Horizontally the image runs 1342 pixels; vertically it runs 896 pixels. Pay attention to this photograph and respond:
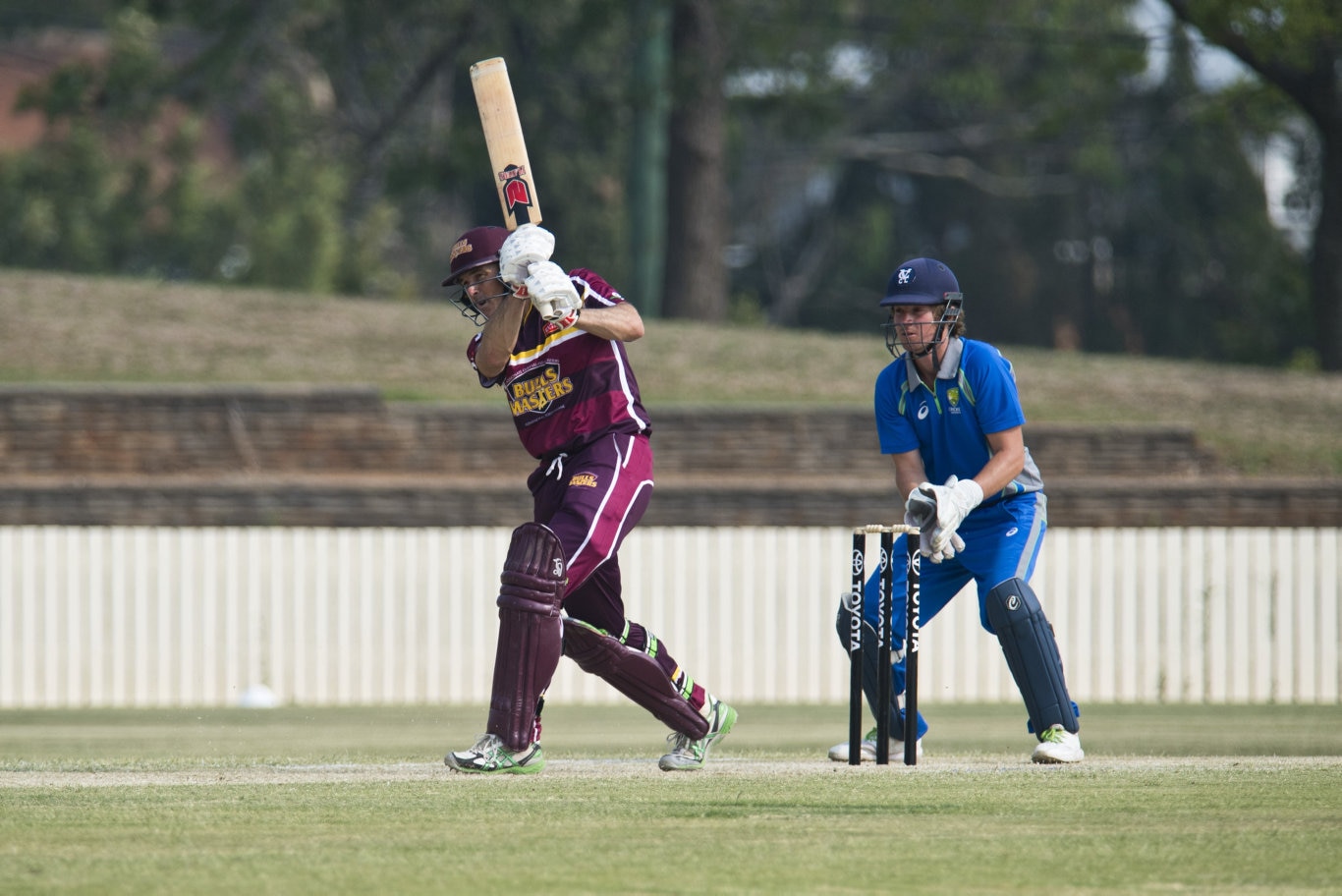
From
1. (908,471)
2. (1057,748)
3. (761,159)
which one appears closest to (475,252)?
(908,471)

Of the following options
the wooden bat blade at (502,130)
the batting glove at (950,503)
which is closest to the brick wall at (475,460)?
the wooden bat blade at (502,130)

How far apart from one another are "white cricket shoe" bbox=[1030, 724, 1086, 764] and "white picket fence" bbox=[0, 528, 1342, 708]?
570 centimetres

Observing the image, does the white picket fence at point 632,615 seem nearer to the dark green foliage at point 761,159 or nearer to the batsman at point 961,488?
the batsman at point 961,488

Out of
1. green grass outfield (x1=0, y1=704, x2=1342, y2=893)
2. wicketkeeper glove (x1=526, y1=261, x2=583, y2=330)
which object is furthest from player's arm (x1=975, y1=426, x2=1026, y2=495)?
wicketkeeper glove (x1=526, y1=261, x2=583, y2=330)

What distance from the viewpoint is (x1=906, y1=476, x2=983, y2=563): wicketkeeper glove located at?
19.1 feet

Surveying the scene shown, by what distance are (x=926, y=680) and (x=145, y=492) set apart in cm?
561

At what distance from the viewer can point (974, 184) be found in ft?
115

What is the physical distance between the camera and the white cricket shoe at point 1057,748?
592cm

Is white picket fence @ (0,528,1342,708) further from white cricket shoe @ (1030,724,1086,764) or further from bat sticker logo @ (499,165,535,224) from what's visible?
bat sticker logo @ (499,165,535,224)

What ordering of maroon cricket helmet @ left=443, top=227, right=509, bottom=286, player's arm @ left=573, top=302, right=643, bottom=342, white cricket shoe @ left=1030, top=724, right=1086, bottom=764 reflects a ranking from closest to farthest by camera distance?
player's arm @ left=573, top=302, right=643, bottom=342 < maroon cricket helmet @ left=443, top=227, right=509, bottom=286 < white cricket shoe @ left=1030, top=724, right=1086, bottom=764

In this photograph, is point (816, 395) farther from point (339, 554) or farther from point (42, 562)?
point (42, 562)

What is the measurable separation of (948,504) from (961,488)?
0.07 meters

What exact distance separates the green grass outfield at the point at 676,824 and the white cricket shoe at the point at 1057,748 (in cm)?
7

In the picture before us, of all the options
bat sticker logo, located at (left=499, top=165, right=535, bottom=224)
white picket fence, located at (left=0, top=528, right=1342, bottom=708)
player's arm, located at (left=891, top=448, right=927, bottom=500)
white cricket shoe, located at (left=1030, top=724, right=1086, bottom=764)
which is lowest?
white picket fence, located at (left=0, top=528, right=1342, bottom=708)
